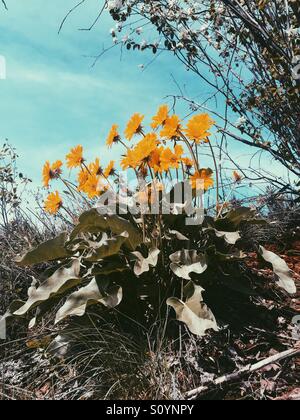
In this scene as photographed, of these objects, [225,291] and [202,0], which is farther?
[202,0]

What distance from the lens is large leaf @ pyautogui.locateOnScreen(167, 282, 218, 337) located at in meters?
2.80

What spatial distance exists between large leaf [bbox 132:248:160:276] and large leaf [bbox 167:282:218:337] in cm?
19

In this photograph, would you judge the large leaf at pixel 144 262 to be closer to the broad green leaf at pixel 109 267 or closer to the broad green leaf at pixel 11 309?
the broad green leaf at pixel 109 267

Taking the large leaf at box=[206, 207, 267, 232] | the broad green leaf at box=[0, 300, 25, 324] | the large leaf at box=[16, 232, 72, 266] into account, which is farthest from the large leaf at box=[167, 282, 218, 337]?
the broad green leaf at box=[0, 300, 25, 324]

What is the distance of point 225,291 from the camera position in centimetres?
340

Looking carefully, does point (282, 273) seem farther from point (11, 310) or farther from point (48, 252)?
point (11, 310)

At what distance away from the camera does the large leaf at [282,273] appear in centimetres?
317

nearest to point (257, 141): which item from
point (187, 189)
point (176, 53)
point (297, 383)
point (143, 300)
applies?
point (176, 53)

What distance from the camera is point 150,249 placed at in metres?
3.15


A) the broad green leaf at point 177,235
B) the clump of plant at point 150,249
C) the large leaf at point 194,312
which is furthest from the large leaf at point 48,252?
the large leaf at point 194,312

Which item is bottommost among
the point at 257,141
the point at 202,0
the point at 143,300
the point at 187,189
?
the point at 143,300
